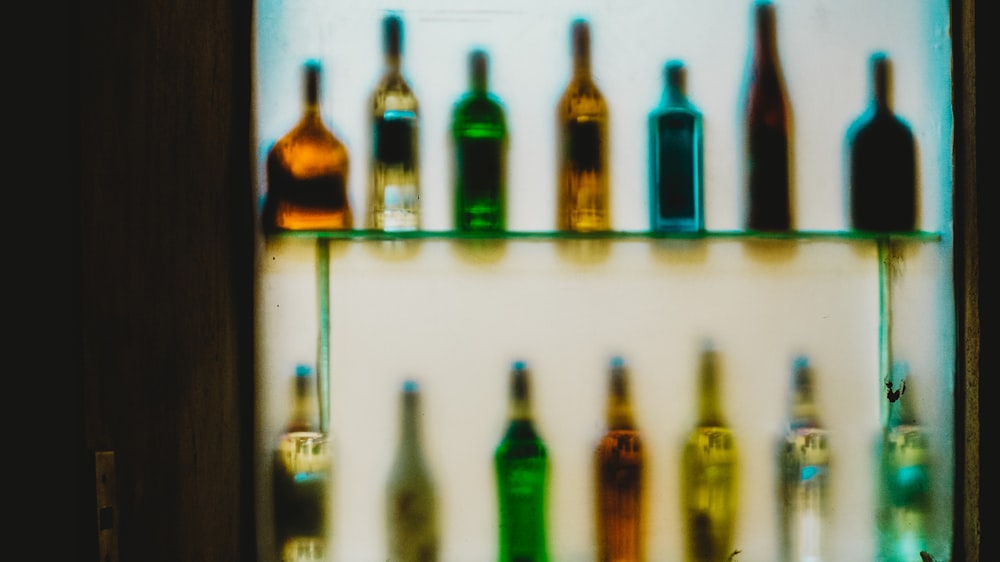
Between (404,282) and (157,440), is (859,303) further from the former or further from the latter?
(157,440)

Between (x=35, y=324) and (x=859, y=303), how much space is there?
3.19 feet

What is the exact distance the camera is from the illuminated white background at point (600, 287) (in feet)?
3.58

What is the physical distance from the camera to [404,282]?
110cm

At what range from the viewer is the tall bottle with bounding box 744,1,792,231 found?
1124mm

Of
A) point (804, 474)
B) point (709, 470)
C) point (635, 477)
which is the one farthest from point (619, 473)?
point (804, 474)

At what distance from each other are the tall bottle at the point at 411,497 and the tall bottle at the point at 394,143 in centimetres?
24

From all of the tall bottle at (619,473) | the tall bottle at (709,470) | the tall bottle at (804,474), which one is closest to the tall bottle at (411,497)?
the tall bottle at (619,473)

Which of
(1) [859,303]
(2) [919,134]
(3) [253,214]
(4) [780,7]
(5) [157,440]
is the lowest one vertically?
(5) [157,440]

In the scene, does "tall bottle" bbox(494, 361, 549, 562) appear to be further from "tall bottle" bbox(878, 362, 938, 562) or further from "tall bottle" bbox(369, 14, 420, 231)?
"tall bottle" bbox(878, 362, 938, 562)

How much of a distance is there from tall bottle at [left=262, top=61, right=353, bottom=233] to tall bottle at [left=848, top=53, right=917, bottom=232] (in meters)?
0.69

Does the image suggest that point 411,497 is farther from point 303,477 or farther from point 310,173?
point 310,173

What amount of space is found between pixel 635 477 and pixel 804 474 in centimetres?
23

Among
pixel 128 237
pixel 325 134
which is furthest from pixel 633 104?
pixel 128 237

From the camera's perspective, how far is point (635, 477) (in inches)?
43.4
